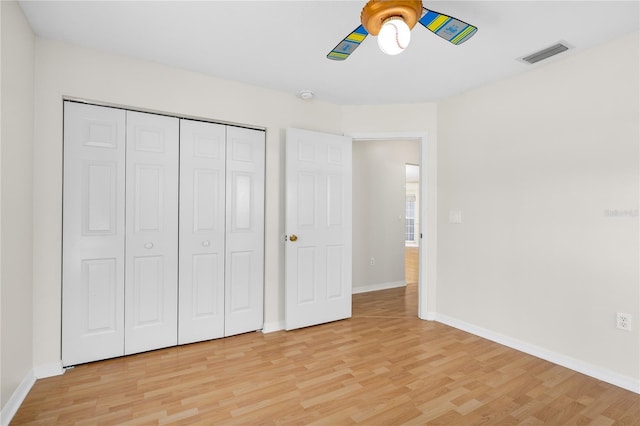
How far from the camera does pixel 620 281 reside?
2.32m

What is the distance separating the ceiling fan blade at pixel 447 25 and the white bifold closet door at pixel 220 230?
1998 mm

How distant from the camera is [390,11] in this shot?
1.55 metres

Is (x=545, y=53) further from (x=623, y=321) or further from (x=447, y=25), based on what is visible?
(x=623, y=321)

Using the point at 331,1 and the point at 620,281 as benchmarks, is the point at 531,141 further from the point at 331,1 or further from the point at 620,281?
the point at 331,1

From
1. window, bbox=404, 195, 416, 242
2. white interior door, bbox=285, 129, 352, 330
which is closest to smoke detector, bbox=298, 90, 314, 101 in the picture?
white interior door, bbox=285, 129, 352, 330

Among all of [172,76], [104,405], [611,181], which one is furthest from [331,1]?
[104,405]

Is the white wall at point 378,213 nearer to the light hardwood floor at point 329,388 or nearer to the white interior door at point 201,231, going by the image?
the light hardwood floor at point 329,388

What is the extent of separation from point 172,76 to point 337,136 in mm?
1699

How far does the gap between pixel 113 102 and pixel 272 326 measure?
245cm

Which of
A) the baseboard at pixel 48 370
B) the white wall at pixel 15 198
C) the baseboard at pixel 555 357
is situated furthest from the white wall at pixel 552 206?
the white wall at pixel 15 198

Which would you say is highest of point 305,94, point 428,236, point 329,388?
point 305,94

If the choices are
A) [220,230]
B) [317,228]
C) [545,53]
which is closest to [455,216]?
[317,228]

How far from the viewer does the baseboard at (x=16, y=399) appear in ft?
5.97

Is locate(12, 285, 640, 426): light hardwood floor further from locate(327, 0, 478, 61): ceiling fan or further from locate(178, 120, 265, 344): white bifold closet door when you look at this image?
locate(327, 0, 478, 61): ceiling fan
